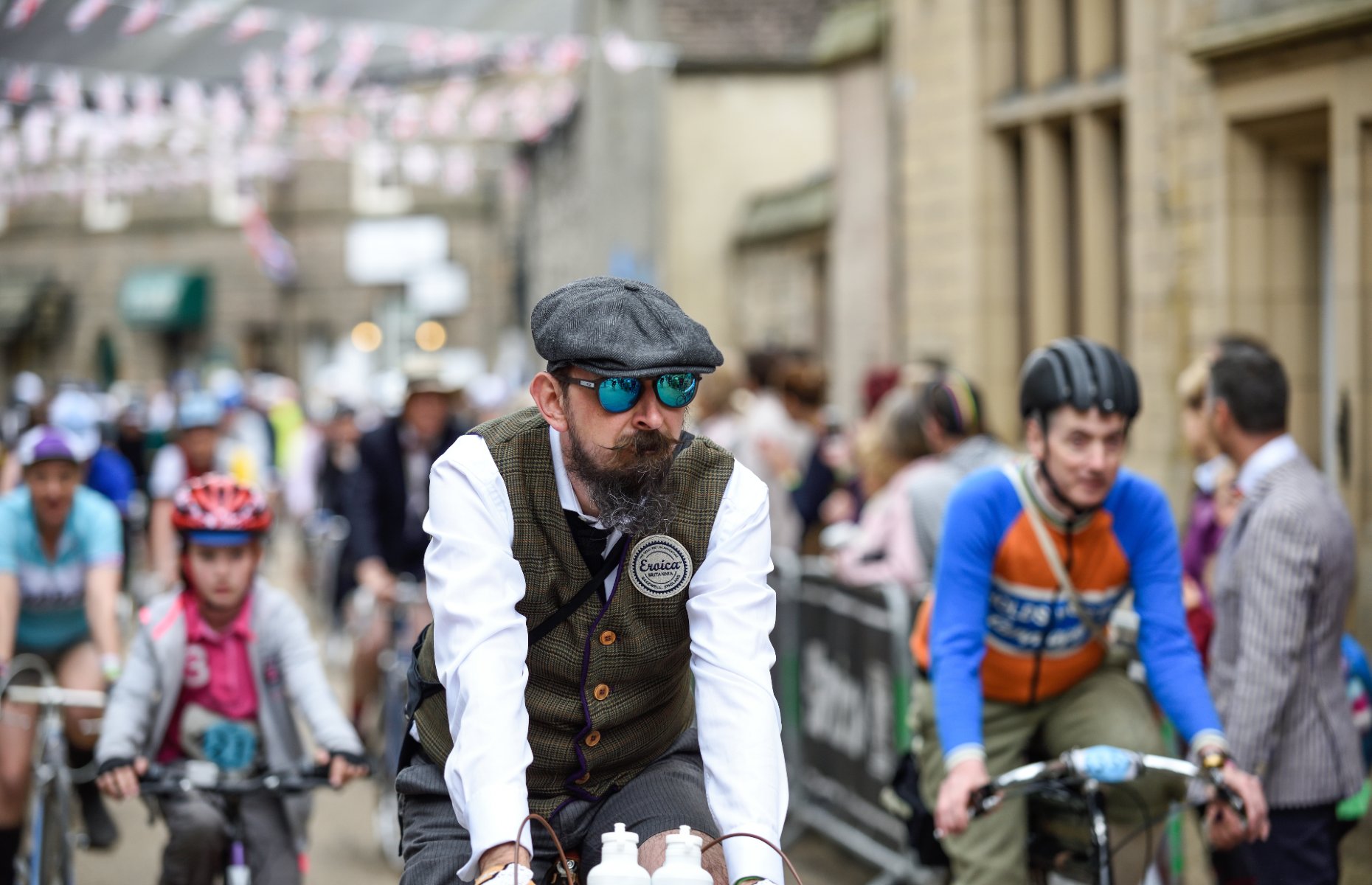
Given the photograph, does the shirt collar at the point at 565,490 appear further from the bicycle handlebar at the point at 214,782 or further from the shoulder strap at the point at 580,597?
the bicycle handlebar at the point at 214,782

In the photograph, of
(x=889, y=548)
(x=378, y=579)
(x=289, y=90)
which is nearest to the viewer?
(x=889, y=548)

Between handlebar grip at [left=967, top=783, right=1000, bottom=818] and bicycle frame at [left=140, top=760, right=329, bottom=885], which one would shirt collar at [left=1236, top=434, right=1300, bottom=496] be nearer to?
handlebar grip at [left=967, top=783, right=1000, bottom=818]

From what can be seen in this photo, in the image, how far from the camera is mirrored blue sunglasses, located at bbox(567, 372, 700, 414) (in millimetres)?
3166

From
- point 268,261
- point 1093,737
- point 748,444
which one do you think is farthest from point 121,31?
point 268,261

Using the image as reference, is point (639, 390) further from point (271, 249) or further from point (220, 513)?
point (271, 249)

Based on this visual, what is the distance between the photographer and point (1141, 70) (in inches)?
406

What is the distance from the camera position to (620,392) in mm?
3180

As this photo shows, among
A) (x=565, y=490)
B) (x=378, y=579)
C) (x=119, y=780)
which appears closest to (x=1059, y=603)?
(x=565, y=490)

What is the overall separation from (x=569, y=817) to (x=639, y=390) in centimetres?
89

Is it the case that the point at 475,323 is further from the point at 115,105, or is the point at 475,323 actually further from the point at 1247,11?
the point at 1247,11

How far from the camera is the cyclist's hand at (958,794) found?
417 centimetres

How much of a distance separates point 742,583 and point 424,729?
719mm

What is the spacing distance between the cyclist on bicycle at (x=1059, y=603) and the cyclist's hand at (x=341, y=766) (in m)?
1.71

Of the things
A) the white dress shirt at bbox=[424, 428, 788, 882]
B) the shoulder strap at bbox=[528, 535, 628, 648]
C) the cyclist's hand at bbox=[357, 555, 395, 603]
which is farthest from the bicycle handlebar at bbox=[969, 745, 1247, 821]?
the cyclist's hand at bbox=[357, 555, 395, 603]
